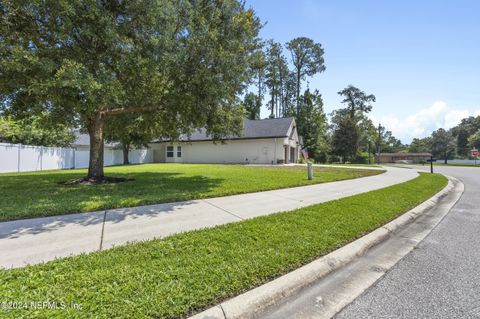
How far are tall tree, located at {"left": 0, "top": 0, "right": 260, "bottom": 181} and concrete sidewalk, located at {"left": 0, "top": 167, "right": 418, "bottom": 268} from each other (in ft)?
10.1

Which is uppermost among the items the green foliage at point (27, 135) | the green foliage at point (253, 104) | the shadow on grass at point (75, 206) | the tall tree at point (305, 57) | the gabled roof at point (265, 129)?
the tall tree at point (305, 57)

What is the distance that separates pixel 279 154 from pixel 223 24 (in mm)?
16777

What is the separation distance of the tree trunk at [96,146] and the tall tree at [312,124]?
105ft

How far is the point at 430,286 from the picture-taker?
9.43ft

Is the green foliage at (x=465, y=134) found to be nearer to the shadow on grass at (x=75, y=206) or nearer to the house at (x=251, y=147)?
the house at (x=251, y=147)

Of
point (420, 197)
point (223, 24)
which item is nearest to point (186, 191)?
point (223, 24)

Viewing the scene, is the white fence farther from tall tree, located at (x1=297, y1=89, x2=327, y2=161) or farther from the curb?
tall tree, located at (x1=297, y1=89, x2=327, y2=161)

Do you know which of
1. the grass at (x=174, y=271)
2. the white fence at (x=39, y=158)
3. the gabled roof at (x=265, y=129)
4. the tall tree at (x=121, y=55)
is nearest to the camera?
the grass at (x=174, y=271)

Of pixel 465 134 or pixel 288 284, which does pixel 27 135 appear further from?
pixel 465 134

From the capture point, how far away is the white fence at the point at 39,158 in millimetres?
14031

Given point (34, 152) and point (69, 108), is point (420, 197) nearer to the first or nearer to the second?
point (69, 108)

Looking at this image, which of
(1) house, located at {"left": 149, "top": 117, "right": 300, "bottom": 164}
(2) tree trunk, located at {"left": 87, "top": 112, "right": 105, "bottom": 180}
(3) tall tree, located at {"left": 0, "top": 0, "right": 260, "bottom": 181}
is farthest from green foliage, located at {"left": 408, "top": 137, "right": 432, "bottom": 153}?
(2) tree trunk, located at {"left": 87, "top": 112, "right": 105, "bottom": 180}

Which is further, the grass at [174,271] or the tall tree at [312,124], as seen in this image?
the tall tree at [312,124]

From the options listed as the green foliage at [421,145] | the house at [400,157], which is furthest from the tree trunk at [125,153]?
the green foliage at [421,145]
